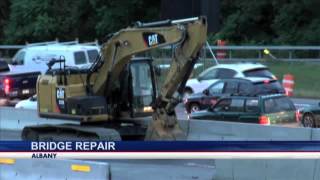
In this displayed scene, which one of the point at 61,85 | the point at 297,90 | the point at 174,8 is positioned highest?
the point at 174,8

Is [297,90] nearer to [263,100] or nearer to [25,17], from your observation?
[263,100]

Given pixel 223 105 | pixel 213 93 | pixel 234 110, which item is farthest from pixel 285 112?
pixel 213 93

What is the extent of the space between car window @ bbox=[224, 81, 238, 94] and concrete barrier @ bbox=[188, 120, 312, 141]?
11140 millimetres

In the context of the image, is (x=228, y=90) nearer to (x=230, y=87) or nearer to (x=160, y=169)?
(x=230, y=87)

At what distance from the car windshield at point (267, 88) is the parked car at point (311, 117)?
341cm

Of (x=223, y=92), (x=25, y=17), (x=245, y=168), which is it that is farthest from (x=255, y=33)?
(x=245, y=168)

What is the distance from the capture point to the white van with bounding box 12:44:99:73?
32.1 m

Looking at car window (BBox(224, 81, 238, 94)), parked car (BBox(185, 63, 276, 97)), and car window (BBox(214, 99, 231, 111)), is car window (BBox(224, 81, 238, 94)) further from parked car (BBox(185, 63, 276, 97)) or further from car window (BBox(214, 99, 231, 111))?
car window (BBox(214, 99, 231, 111))

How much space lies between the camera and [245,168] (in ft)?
34.9

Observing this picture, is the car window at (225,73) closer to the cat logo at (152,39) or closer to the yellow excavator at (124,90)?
the yellow excavator at (124,90)

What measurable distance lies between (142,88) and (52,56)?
17.9 m

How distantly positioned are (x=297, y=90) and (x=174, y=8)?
20.1 meters

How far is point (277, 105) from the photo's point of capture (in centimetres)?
1916

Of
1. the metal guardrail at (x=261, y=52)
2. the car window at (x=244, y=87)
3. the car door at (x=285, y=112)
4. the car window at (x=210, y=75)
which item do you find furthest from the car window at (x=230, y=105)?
the metal guardrail at (x=261, y=52)
